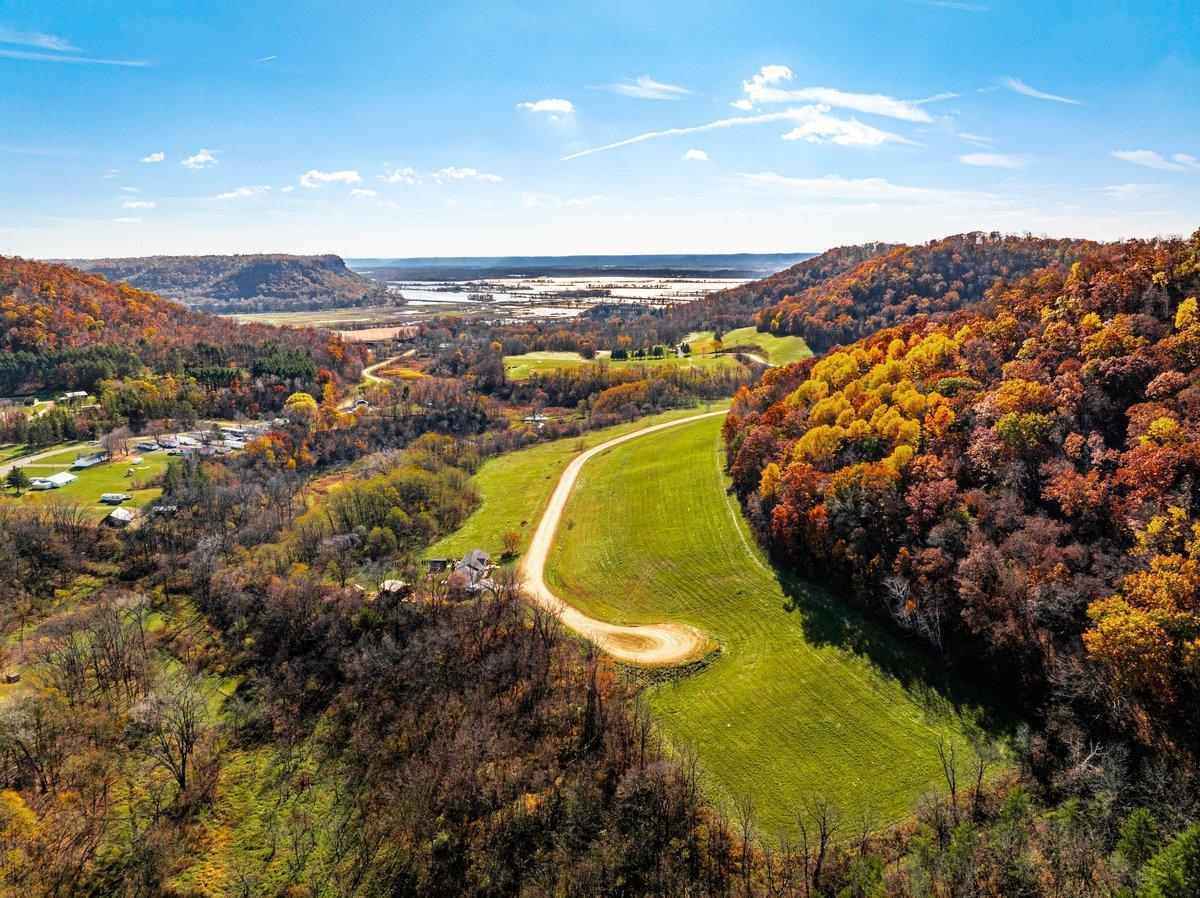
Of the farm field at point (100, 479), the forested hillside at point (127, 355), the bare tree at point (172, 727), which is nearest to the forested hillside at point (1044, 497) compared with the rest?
the bare tree at point (172, 727)

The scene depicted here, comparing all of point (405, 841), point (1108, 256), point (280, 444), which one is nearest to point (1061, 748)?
point (405, 841)

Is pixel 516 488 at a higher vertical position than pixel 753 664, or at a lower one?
higher

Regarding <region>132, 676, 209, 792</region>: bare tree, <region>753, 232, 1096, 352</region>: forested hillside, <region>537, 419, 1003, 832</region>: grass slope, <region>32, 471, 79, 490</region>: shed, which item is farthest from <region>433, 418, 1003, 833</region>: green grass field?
<region>753, 232, 1096, 352</region>: forested hillside

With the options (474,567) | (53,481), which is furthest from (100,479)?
(474,567)

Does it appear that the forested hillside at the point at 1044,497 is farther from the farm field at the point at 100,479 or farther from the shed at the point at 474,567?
the farm field at the point at 100,479

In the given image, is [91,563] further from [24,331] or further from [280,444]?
[24,331]

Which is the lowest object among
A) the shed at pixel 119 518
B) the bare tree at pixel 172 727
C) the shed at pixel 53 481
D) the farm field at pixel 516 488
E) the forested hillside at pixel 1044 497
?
the bare tree at pixel 172 727

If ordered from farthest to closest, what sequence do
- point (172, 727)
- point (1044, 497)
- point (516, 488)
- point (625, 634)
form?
point (516, 488) → point (625, 634) → point (1044, 497) → point (172, 727)

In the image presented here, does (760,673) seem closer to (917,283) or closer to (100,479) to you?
(100,479)
